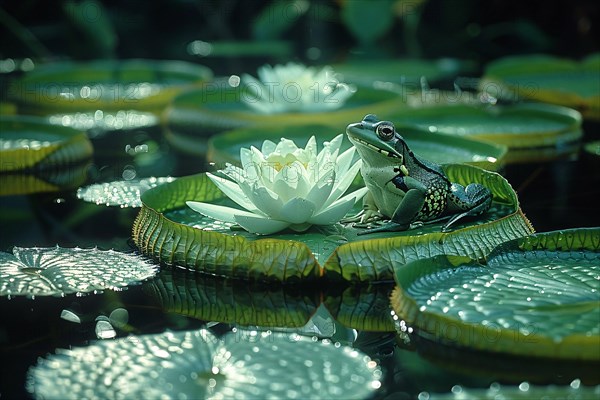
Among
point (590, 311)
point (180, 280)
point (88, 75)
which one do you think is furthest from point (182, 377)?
point (88, 75)

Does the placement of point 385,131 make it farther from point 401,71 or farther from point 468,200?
point 401,71

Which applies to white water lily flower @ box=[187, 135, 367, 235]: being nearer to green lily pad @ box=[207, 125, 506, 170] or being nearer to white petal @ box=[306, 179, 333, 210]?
white petal @ box=[306, 179, 333, 210]

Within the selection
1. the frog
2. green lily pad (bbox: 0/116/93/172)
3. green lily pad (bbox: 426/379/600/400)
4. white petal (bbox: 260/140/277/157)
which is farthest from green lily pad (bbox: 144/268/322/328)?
green lily pad (bbox: 0/116/93/172)

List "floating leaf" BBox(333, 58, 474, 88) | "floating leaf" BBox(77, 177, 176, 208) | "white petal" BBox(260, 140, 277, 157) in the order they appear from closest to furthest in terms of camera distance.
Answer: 1. "white petal" BBox(260, 140, 277, 157)
2. "floating leaf" BBox(77, 177, 176, 208)
3. "floating leaf" BBox(333, 58, 474, 88)

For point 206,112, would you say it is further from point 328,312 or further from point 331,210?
→ point 328,312

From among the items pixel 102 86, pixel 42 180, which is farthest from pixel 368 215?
pixel 102 86

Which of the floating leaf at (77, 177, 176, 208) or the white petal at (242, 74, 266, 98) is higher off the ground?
the white petal at (242, 74, 266, 98)

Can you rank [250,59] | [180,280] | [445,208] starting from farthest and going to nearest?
[250,59] < [445,208] < [180,280]

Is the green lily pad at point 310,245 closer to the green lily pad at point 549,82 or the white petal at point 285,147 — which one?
the white petal at point 285,147
